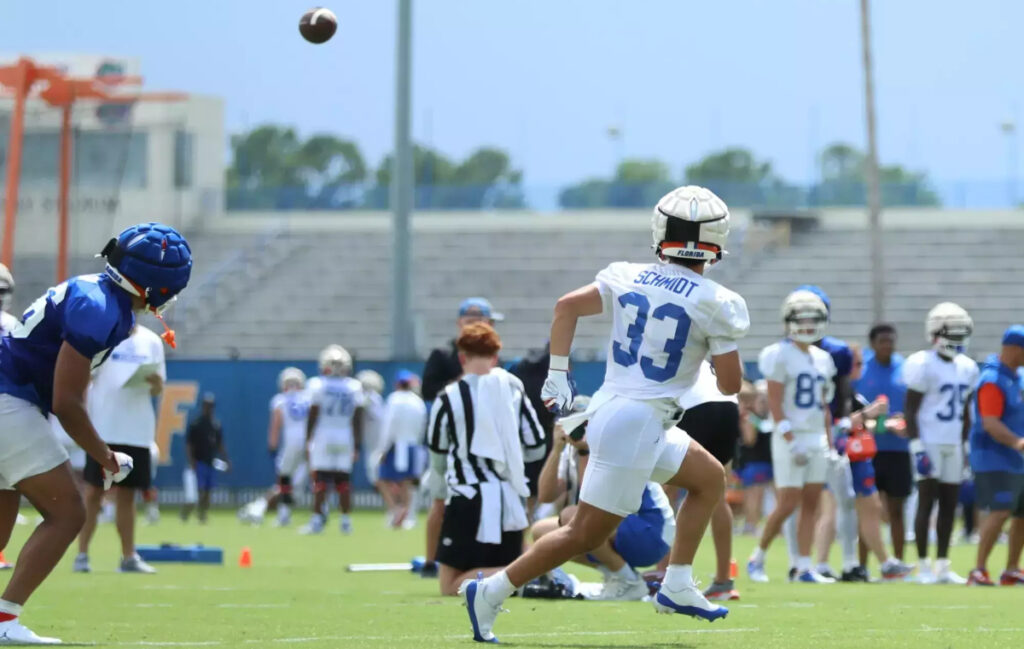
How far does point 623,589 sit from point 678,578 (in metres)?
2.99

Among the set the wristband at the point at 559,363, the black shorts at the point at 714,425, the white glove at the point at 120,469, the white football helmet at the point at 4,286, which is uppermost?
the white football helmet at the point at 4,286

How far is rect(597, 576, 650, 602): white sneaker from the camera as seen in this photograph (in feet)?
34.8

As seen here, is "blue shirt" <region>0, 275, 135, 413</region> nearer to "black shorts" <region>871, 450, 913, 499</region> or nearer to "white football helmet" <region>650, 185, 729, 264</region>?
"white football helmet" <region>650, 185, 729, 264</region>

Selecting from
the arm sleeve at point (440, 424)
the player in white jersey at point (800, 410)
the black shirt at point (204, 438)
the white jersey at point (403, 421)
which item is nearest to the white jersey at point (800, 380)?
the player in white jersey at point (800, 410)

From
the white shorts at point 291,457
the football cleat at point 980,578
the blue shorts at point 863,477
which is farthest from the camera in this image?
the white shorts at point 291,457

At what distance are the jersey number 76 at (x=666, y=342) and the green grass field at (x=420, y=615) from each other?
1184mm

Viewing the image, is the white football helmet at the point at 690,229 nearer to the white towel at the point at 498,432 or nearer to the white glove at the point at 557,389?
the white glove at the point at 557,389

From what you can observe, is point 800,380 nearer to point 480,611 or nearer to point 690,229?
point 690,229

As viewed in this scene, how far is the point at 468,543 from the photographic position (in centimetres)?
1059

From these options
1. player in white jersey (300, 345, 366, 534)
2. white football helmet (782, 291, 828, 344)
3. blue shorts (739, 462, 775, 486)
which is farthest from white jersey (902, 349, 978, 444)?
player in white jersey (300, 345, 366, 534)

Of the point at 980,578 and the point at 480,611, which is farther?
the point at 980,578

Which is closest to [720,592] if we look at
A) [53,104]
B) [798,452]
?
[798,452]

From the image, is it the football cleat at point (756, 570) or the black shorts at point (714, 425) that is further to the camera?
the football cleat at point (756, 570)

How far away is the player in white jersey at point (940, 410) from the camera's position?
13.5 meters
